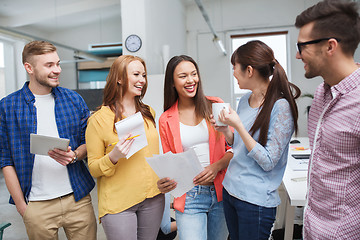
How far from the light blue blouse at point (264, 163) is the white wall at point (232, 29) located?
643cm

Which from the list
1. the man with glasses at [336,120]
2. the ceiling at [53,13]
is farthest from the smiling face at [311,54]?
the ceiling at [53,13]

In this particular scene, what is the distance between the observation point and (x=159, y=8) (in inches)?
220

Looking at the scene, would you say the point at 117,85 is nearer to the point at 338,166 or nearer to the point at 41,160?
the point at 41,160

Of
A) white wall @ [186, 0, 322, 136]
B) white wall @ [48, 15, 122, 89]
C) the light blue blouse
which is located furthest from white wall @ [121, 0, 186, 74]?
the light blue blouse

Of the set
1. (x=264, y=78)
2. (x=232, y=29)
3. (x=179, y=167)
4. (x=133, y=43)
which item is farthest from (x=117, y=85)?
(x=232, y=29)

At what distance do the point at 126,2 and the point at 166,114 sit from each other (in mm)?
3601

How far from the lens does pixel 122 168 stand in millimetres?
1598

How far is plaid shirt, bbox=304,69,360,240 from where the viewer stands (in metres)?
0.96

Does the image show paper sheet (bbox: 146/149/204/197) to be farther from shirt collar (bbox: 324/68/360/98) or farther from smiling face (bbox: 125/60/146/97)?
shirt collar (bbox: 324/68/360/98)

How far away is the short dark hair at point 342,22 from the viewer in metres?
0.99

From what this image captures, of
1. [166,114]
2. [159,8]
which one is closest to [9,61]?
[159,8]

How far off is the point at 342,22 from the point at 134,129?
96cm

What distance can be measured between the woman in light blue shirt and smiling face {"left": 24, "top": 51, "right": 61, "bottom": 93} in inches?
37.6

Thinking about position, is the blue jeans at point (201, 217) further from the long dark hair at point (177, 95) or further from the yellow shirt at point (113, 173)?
the long dark hair at point (177, 95)
